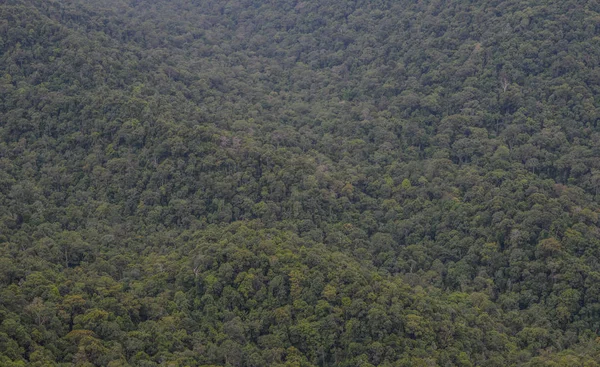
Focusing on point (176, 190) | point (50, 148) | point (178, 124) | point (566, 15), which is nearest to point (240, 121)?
point (178, 124)

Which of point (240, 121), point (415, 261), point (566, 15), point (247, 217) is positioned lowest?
point (415, 261)

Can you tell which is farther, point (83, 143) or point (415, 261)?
point (83, 143)

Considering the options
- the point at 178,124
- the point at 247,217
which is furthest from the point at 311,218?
the point at 178,124

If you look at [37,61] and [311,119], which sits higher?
[37,61]

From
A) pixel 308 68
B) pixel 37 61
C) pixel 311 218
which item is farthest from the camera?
pixel 308 68

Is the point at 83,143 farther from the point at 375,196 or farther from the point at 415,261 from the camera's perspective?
A: the point at 415,261

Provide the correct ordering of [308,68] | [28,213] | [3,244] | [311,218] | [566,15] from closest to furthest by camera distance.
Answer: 1. [3,244]
2. [28,213]
3. [311,218]
4. [566,15]
5. [308,68]
